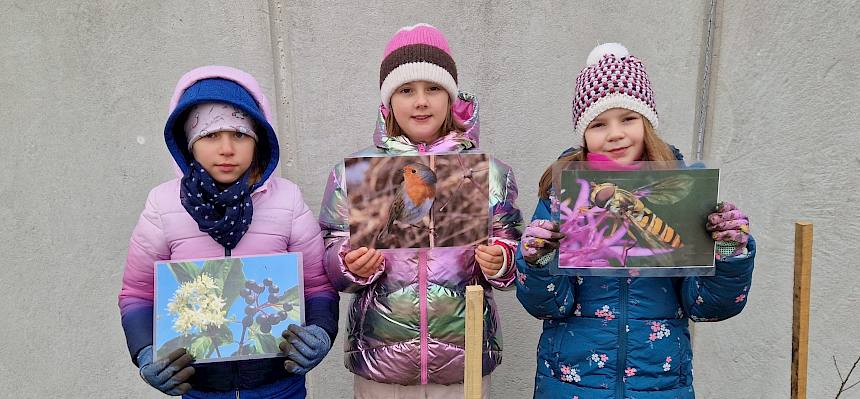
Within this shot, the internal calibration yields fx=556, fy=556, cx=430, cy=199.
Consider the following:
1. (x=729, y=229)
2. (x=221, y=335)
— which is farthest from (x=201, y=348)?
(x=729, y=229)

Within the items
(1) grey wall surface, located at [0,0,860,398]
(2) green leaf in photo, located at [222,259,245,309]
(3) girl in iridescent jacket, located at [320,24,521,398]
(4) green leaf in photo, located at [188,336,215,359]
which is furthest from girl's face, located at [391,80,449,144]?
(1) grey wall surface, located at [0,0,860,398]

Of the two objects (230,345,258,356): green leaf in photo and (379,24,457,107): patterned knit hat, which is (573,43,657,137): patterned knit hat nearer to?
(379,24,457,107): patterned knit hat

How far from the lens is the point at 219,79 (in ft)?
5.99

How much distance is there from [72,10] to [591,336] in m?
2.90

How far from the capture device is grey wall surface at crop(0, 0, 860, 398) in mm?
2801

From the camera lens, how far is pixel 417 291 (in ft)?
6.10

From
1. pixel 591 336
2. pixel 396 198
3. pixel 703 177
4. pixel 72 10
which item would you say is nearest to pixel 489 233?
pixel 396 198

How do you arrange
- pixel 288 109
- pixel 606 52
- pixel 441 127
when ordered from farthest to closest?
pixel 288 109 < pixel 441 127 < pixel 606 52

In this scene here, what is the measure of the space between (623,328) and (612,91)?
71 centimetres

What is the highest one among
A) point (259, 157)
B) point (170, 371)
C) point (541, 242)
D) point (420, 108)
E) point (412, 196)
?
point (420, 108)

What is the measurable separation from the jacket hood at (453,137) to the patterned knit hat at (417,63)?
0.11 meters

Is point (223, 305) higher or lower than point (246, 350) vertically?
higher

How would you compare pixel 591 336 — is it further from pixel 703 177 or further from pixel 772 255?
pixel 772 255

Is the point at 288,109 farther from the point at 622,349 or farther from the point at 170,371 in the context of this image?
the point at 622,349
